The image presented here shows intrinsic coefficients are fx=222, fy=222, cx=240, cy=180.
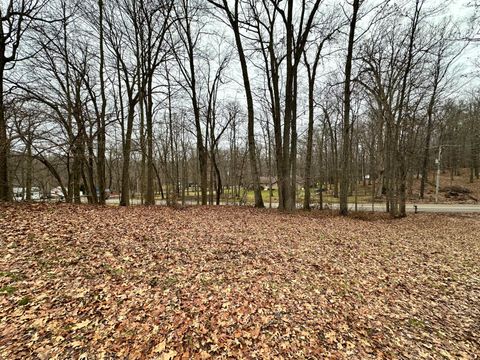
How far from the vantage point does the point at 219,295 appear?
3.72m

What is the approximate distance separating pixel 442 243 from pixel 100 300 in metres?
9.95

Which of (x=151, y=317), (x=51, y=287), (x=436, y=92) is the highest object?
(x=436, y=92)

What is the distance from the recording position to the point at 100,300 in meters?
3.31

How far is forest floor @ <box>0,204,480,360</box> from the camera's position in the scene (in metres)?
2.75

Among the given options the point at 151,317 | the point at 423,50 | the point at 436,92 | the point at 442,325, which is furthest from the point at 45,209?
the point at 436,92

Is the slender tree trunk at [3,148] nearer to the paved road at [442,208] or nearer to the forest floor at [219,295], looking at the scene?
the forest floor at [219,295]

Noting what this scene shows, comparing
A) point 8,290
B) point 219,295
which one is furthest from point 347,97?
point 8,290

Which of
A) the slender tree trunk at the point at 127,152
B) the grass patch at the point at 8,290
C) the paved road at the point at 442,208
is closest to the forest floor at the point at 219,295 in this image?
the grass patch at the point at 8,290

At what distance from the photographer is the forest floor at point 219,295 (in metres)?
2.75

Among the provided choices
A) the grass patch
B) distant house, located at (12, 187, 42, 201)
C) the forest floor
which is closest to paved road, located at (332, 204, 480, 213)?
the forest floor

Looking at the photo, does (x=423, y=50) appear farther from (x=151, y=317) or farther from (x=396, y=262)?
(x=151, y=317)

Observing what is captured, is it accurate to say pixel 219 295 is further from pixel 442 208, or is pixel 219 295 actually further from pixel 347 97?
pixel 442 208

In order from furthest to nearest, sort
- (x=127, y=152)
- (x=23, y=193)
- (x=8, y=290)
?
(x=23, y=193), (x=127, y=152), (x=8, y=290)

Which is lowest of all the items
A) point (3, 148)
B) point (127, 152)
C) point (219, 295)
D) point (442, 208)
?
point (442, 208)
